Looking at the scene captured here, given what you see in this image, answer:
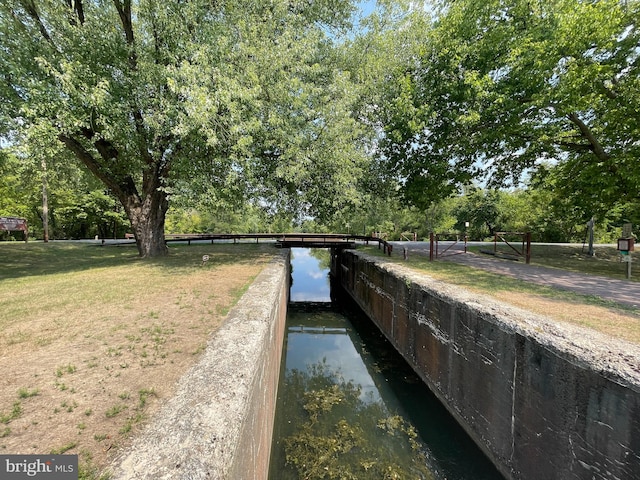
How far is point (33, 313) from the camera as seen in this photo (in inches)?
208

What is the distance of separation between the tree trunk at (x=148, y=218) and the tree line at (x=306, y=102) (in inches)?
2.8

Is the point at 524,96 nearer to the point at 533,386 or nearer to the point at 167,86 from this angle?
the point at 533,386

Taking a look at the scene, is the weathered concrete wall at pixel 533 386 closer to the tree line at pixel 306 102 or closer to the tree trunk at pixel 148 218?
the tree line at pixel 306 102

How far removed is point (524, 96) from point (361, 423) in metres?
11.9

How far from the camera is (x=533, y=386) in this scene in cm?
398

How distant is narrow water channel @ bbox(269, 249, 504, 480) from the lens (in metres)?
4.66

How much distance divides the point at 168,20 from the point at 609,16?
43.5ft

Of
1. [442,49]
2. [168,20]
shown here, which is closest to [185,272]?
[168,20]

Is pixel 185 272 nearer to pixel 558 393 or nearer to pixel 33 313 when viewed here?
pixel 33 313

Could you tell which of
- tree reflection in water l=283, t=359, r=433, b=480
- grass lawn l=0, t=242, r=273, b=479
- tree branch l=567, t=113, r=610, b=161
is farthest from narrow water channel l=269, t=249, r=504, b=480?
tree branch l=567, t=113, r=610, b=161

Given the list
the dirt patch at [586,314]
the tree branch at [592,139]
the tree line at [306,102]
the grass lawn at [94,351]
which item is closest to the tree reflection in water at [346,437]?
the grass lawn at [94,351]

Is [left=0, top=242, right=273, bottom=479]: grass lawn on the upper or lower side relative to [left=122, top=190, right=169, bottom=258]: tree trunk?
lower

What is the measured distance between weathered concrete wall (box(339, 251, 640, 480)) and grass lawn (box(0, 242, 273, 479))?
4.32m

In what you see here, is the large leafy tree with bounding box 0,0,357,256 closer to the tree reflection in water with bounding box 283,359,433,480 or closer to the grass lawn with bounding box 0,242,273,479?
the grass lawn with bounding box 0,242,273,479
